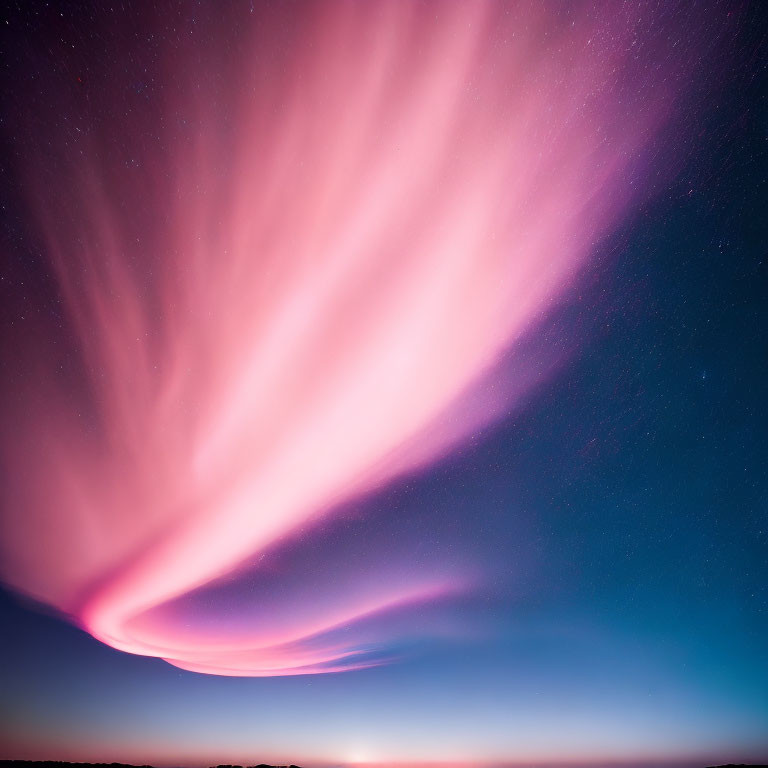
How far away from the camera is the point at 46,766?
23.8m

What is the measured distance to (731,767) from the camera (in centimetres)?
4522

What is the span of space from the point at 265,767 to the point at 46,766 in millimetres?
12122

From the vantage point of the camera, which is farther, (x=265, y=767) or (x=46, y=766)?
(x=265, y=767)

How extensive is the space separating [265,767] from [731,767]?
39649 millimetres

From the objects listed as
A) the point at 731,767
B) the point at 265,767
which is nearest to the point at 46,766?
the point at 265,767

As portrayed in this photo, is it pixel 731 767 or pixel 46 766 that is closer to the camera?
pixel 46 766

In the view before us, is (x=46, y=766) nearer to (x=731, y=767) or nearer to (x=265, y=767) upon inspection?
(x=265, y=767)

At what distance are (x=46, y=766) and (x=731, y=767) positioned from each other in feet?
167

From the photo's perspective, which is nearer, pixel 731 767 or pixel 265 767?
pixel 265 767

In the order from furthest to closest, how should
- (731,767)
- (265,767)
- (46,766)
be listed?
1. (731,767)
2. (265,767)
3. (46,766)

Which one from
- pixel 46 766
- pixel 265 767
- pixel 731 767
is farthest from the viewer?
pixel 731 767

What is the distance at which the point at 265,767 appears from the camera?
3120 centimetres
